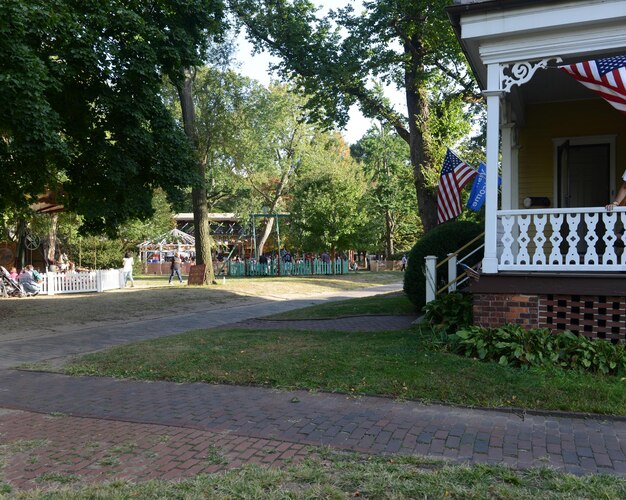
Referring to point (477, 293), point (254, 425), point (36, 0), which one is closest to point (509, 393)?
point (477, 293)

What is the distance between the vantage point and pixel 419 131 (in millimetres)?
16891

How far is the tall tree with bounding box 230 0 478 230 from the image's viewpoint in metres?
16.4

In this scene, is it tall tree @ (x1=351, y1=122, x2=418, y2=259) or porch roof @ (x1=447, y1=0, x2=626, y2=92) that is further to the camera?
tall tree @ (x1=351, y1=122, x2=418, y2=259)

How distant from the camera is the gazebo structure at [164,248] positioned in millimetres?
48250

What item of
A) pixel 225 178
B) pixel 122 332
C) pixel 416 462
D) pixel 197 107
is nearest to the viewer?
pixel 416 462

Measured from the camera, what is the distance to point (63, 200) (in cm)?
1573

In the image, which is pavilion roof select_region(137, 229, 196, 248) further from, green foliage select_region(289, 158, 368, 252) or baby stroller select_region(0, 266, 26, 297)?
baby stroller select_region(0, 266, 26, 297)

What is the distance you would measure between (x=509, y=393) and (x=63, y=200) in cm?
1396

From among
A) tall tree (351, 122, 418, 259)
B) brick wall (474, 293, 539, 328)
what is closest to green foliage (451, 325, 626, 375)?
brick wall (474, 293, 539, 328)

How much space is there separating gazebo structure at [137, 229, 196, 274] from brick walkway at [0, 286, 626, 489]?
4144 cm

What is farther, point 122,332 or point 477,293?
point 122,332

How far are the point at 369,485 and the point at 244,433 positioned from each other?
1.67 meters

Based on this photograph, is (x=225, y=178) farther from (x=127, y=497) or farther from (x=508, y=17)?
(x=127, y=497)

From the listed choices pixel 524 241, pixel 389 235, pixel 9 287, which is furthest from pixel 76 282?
pixel 389 235
